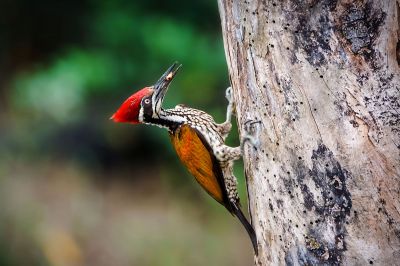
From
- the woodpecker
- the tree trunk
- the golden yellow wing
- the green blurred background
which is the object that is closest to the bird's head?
the woodpecker

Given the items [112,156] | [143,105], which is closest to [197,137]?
[143,105]

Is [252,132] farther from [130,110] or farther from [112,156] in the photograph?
[112,156]

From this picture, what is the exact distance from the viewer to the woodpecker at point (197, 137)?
4371mm

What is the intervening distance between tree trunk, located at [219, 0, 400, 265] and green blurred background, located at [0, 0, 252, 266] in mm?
4416

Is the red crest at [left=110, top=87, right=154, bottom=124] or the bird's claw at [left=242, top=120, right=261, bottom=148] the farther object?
the red crest at [left=110, top=87, right=154, bottom=124]

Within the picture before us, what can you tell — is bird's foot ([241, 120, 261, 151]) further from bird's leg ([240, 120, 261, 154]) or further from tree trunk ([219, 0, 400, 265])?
tree trunk ([219, 0, 400, 265])

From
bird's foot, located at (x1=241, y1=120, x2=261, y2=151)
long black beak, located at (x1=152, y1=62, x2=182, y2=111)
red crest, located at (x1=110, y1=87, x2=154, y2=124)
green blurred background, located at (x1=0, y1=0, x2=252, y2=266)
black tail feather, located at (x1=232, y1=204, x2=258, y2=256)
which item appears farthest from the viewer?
green blurred background, located at (x1=0, y1=0, x2=252, y2=266)

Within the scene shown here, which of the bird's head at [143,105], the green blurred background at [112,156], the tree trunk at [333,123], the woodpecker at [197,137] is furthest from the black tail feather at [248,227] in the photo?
the green blurred background at [112,156]

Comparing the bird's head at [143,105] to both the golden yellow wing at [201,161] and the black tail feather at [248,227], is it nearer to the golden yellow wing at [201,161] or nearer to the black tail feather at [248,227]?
the golden yellow wing at [201,161]

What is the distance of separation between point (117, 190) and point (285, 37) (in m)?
5.97

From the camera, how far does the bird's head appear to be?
4371 mm

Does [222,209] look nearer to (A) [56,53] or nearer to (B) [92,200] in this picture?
(B) [92,200]

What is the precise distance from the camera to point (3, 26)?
10234mm

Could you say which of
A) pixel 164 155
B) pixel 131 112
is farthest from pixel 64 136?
pixel 131 112
